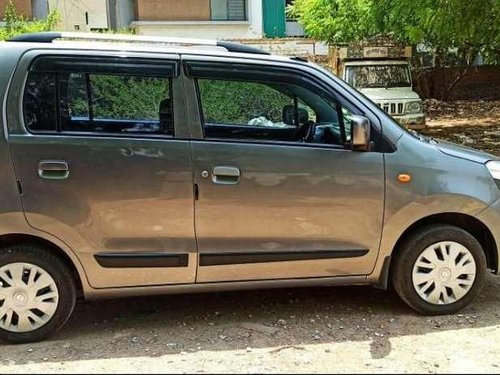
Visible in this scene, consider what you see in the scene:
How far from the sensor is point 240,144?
412 cm

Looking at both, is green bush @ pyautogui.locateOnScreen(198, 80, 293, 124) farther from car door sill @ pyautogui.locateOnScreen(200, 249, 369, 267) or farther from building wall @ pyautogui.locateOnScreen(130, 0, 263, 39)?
building wall @ pyautogui.locateOnScreen(130, 0, 263, 39)

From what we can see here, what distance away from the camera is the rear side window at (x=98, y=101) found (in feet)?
13.0

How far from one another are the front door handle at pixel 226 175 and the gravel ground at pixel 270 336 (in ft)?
3.33

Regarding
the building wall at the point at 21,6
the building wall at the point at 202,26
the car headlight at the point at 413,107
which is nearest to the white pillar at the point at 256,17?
the building wall at the point at 202,26

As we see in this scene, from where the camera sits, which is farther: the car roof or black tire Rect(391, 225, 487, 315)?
black tire Rect(391, 225, 487, 315)

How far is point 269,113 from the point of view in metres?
4.38

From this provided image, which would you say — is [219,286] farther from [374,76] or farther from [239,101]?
[374,76]

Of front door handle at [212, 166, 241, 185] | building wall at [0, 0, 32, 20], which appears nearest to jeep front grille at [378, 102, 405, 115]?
front door handle at [212, 166, 241, 185]

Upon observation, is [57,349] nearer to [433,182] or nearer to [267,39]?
[433,182]

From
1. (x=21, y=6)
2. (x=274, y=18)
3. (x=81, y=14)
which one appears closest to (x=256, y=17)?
(x=274, y=18)

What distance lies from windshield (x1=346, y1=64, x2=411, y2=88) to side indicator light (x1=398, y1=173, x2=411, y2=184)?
372 inches

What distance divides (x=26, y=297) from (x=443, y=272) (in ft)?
9.21

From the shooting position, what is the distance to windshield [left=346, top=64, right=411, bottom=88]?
1348 cm

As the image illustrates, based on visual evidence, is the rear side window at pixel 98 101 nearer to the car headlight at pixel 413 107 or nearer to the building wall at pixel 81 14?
the car headlight at pixel 413 107
